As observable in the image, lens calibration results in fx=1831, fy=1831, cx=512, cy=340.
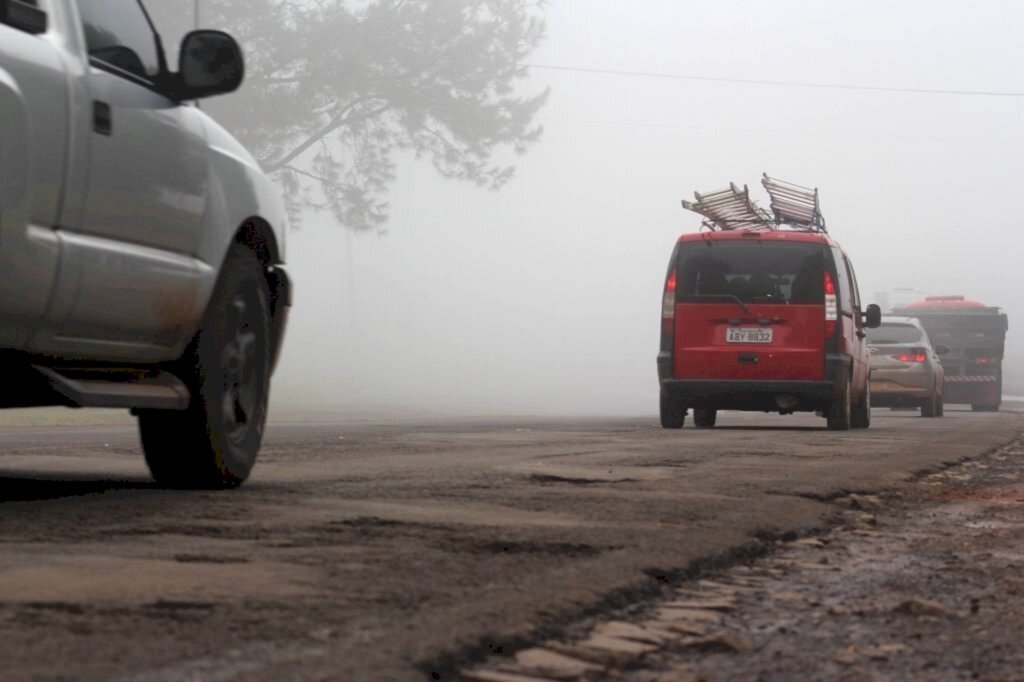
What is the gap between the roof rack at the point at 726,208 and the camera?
2067 centimetres

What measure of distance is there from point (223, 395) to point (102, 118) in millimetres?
1337

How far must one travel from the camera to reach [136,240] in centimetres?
636

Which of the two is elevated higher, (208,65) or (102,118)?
(208,65)

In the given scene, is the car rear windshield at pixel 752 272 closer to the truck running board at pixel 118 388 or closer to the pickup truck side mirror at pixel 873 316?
the pickup truck side mirror at pixel 873 316

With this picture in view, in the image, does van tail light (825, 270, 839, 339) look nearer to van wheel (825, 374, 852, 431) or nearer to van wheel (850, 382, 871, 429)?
van wheel (825, 374, 852, 431)

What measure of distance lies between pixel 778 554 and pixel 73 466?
4.16 metres

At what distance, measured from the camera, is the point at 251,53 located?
35938 mm

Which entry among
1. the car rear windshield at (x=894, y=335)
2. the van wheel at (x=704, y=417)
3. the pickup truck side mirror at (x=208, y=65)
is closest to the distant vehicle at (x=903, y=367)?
the car rear windshield at (x=894, y=335)

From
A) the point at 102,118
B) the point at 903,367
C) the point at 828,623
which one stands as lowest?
the point at 828,623

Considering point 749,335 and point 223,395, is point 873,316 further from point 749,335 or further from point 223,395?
point 223,395

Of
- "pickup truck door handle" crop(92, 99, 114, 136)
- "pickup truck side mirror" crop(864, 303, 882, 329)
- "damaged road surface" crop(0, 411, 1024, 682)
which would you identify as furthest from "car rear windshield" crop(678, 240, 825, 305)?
"pickup truck door handle" crop(92, 99, 114, 136)

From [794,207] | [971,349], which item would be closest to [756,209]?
[794,207]

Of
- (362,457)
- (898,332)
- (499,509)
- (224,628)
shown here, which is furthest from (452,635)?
(898,332)

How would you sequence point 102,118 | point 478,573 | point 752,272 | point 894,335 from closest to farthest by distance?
point 478,573, point 102,118, point 752,272, point 894,335
